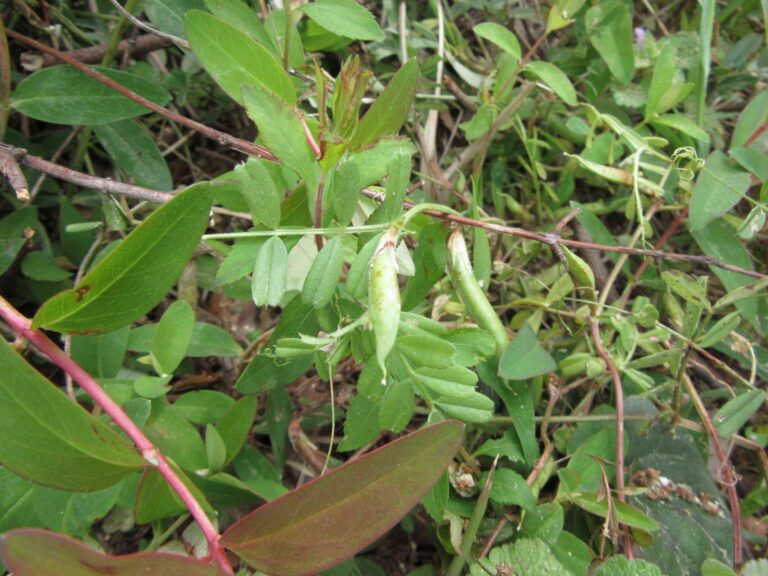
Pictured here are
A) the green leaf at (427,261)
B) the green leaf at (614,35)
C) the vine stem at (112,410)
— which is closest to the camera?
the vine stem at (112,410)

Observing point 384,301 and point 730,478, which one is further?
point 730,478

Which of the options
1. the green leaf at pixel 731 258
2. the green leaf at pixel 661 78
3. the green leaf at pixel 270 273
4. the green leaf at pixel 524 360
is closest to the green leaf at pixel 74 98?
the green leaf at pixel 270 273

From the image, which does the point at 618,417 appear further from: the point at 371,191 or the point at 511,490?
the point at 371,191

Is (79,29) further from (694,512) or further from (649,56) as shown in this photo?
(694,512)

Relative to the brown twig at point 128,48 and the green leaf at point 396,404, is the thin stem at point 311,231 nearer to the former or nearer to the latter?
the green leaf at point 396,404

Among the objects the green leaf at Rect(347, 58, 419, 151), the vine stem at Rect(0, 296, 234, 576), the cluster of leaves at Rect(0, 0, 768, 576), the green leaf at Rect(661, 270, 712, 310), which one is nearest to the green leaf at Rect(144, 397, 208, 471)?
the cluster of leaves at Rect(0, 0, 768, 576)

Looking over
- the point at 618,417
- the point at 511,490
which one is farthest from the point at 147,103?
the point at 618,417

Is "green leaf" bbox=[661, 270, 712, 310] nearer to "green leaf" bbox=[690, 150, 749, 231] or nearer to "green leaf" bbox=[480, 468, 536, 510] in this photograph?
"green leaf" bbox=[690, 150, 749, 231]

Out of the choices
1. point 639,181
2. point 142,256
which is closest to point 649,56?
point 639,181
